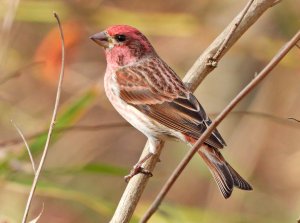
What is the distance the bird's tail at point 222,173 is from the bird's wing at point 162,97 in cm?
9

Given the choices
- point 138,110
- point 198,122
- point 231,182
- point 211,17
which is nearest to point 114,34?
point 138,110

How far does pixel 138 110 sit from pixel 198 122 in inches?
18.5

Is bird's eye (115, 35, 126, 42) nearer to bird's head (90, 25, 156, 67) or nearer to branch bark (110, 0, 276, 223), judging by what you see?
bird's head (90, 25, 156, 67)

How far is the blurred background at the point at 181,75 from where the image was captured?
672cm

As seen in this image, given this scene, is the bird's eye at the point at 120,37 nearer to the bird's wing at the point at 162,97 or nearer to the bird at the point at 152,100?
the bird at the point at 152,100

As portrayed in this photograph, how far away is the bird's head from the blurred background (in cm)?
65

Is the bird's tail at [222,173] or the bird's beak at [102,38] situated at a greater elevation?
the bird's beak at [102,38]

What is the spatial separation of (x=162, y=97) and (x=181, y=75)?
251cm

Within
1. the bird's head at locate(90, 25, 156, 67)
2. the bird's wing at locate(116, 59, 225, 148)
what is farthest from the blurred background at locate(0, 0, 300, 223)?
the bird's wing at locate(116, 59, 225, 148)

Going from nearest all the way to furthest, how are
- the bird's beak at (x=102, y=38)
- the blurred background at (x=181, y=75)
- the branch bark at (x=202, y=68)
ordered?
the branch bark at (x=202, y=68) < the bird's beak at (x=102, y=38) < the blurred background at (x=181, y=75)

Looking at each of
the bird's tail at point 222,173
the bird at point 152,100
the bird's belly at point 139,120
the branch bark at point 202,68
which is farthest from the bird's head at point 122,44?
the bird's tail at point 222,173

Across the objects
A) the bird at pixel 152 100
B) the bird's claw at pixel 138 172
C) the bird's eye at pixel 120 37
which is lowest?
the bird's claw at pixel 138 172

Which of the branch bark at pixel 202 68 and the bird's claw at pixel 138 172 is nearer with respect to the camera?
the branch bark at pixel 202 68

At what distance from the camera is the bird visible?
4.68 meters
